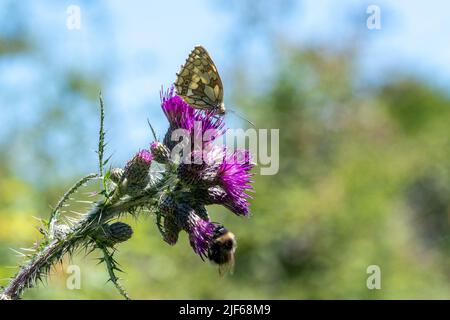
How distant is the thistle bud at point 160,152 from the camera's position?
10.4 ft

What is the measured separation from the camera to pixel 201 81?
11.9 ft

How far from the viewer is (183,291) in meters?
7.26

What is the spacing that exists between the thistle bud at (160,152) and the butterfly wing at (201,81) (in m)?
0.40

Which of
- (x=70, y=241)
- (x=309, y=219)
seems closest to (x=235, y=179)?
(x=70, y=241)

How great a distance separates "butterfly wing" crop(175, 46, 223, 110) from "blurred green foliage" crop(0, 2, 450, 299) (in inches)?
82.1

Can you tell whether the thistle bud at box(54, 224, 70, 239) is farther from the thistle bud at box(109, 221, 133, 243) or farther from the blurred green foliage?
the blurred green foliage

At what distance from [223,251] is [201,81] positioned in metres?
1.09

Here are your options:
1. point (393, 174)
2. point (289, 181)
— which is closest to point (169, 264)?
point (289, 181)

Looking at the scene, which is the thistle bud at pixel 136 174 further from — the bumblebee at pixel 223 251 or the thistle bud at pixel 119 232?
the bumblebee at pixel 223 251

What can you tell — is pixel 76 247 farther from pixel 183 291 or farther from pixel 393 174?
pixel 393 174

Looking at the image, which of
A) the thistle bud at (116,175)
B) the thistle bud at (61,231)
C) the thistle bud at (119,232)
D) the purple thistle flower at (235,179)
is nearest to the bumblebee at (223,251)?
the purple thistle flower at (235,179)

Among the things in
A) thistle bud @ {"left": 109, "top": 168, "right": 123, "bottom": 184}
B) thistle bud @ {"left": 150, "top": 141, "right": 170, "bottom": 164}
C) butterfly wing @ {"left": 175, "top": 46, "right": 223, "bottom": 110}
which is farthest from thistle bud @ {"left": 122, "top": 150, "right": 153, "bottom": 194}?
butterfly wing @ {"left": 175, "top": 46, "right": 223, "bottom": 110}

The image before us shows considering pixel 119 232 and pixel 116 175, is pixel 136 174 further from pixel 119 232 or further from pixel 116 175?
pixel 119 232
